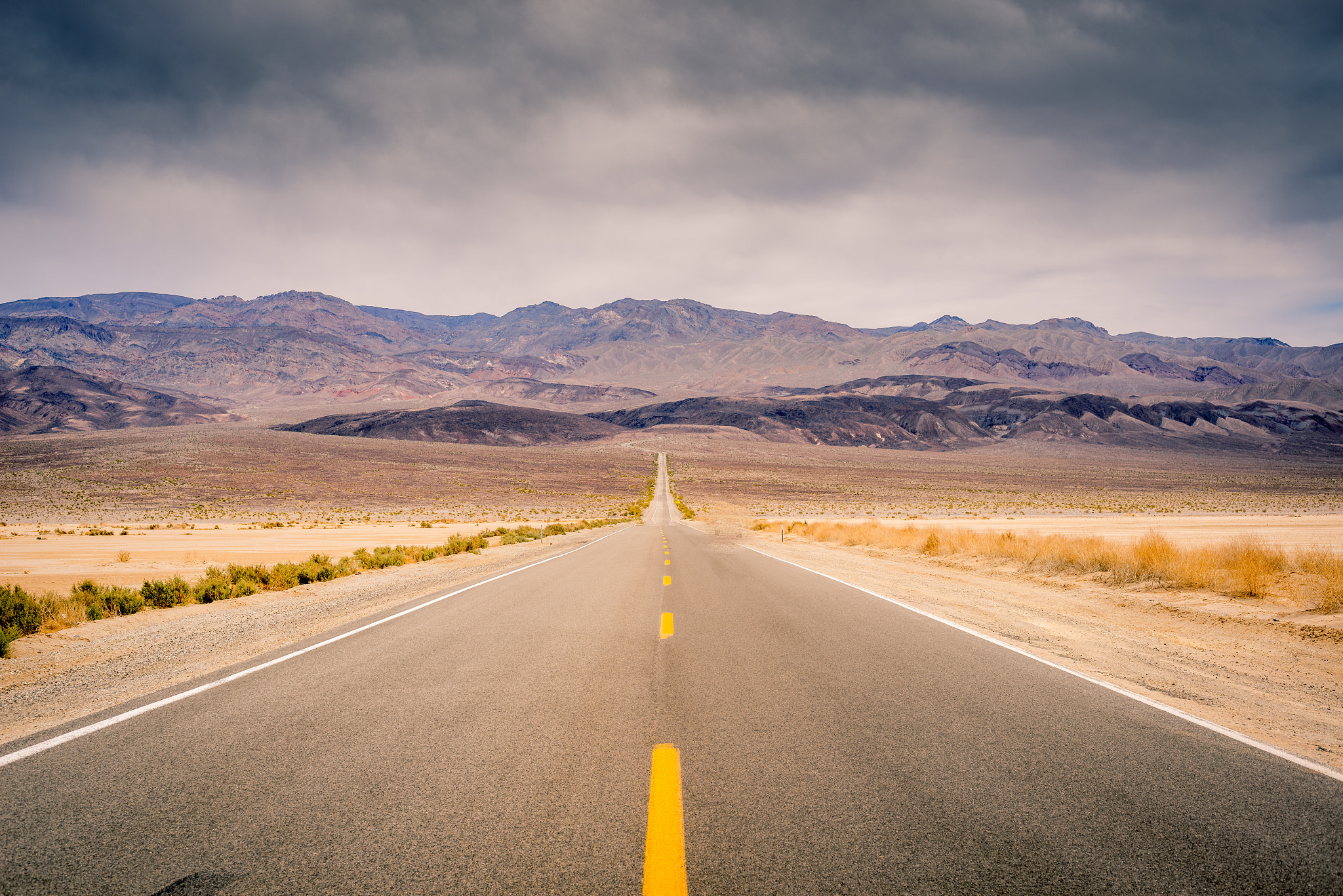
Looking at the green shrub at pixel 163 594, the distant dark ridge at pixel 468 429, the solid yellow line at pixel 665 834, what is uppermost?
the distant dark ridge at pixel 468 429

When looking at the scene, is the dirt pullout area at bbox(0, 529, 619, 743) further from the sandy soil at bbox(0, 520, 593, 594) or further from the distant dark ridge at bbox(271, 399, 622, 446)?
the distant dark ridge at bbox(271, 399, 622, 446)

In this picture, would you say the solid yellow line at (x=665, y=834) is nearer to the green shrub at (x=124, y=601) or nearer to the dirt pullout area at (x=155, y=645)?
the dirt pullout area at (x=155, y=645)

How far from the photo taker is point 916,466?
421 ft

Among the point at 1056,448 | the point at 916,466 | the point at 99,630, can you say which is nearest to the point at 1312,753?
the point at 99,630

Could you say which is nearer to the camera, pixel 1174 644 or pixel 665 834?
pixel 665 834

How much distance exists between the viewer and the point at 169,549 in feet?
86.5

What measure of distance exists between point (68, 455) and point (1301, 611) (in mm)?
124472

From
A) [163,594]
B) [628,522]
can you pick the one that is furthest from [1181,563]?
[628,522]

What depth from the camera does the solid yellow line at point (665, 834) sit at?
9.05 ft

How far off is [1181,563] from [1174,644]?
5.64 metres

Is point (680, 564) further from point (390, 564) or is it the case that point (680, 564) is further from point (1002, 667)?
point (1002, 667)

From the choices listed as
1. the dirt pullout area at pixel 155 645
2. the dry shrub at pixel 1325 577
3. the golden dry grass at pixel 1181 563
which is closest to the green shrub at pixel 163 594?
the dirt pullout area at pixel 155 645

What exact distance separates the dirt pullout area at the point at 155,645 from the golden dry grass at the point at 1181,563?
1468cm

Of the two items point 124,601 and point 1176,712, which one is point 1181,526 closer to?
point 1176,712
